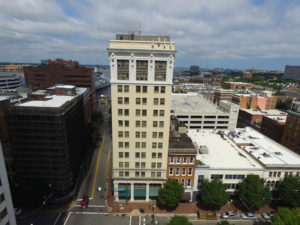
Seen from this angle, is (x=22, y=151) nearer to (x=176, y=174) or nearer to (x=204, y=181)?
(x=176, y=174)

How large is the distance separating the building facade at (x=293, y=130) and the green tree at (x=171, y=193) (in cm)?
5928

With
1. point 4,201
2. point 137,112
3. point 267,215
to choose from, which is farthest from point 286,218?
point 4,201

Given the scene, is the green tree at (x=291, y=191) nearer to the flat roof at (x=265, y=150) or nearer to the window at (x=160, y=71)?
the flat roof at (x=265, y=150)

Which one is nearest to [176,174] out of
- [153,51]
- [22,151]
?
[153,51]

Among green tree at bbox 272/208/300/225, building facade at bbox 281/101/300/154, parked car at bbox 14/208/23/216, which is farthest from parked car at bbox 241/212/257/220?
parked car at bbox 14/208/23/216

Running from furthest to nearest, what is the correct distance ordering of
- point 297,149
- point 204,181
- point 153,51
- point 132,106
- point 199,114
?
point 199,114
point 297,149
point 204,181
point 132,106
point 153,51

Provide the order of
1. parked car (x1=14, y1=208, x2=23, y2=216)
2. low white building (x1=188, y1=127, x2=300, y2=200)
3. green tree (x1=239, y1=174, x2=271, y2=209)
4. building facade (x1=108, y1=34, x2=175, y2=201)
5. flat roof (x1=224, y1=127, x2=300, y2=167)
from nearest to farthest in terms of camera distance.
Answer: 1. building facade (x1=108, y1=34, x2=175, y2=201)
2. green tree (x1=239, y1=174, x2=271, y2=209)
3. parked car (x1=14, y1=208, x2=23, y2=216)
4. low white building (x1=188, y1=127, x2=300, y2=200)
5. flat roof (x1=224, y1=127, x2=300, y2=167)

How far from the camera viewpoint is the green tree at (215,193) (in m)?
49.7

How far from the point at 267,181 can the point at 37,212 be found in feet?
233

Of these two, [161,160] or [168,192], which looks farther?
[161,160]

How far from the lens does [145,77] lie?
156 feet

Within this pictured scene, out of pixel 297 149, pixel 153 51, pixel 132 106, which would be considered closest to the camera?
pixel 153 51

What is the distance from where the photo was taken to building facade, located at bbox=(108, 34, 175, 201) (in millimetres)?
45531

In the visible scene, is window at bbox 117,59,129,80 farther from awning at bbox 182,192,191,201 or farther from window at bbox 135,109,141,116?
awning at bbox 182,192,191,201
